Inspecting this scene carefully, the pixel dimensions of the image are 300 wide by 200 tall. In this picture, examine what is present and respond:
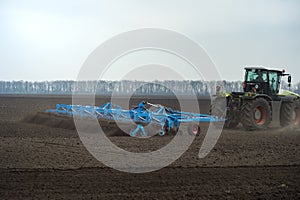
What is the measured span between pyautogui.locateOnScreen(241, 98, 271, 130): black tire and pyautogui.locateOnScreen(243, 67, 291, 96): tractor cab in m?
0.71

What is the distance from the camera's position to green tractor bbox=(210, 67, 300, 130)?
43.1 feet

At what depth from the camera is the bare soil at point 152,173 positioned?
5.76 meters

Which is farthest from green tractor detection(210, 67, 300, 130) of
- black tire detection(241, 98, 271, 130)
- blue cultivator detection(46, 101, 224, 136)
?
blue cultivator detection(46, 101, 224, 136)

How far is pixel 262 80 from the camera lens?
548 inches

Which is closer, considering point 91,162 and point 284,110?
point 91,162

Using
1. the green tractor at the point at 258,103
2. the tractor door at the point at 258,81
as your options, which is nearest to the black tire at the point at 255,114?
the green tractor at the point at 258,103

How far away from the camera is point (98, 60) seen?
959 cm

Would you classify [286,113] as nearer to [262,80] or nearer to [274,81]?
[274,81]

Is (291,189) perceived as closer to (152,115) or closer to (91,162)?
(91,162)

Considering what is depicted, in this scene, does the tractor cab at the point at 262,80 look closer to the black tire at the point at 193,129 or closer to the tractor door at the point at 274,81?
the tractor door at the point at 274,81

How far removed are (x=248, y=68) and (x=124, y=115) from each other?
511 centimetres

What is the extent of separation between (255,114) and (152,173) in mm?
7512

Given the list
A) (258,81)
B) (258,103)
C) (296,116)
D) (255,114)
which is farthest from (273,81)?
(296,116)

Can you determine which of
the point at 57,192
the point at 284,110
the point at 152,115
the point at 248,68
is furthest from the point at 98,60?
the point at 284,110
